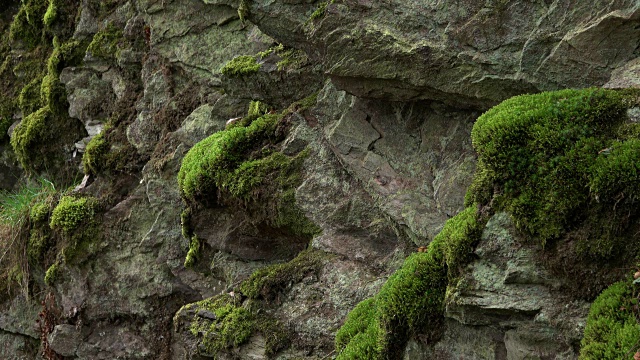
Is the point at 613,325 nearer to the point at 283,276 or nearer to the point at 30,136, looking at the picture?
the point at 283,276

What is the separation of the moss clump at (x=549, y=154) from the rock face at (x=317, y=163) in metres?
0.21

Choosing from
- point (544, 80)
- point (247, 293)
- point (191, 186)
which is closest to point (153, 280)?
point (191, 186)

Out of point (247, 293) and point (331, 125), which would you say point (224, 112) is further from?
point (247, 293)

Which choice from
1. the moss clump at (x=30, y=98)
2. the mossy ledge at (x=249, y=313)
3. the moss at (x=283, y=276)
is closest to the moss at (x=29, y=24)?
the moss clump at (x=30, y=98)

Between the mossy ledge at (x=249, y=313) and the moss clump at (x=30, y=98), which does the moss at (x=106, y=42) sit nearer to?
the moss clump at (x=30, y=98)

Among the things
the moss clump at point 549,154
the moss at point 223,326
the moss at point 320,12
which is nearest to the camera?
the moss clump at point 549,154

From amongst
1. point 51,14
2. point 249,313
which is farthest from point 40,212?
point 249,313

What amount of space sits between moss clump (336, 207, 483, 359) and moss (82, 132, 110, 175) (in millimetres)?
6402

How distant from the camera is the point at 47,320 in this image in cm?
1030

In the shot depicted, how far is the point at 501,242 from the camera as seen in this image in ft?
15.5

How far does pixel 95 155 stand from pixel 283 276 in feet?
16.0

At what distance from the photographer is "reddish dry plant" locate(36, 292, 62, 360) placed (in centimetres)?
1009

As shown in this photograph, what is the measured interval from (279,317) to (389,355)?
1.91 m

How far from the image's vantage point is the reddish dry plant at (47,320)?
397 inches
